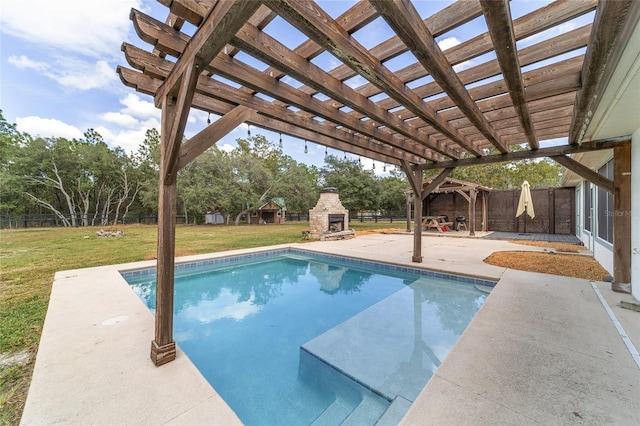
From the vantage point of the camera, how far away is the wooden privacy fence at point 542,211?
463 inches

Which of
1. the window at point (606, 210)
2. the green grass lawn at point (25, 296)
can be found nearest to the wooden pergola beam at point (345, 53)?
the green grass lawn at point (25, 296)

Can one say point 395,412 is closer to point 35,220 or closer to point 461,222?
point 461,222

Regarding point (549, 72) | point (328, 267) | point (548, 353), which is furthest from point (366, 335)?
point (328, 267)

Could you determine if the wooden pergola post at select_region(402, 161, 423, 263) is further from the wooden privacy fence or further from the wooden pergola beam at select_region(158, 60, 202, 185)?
the wooden privacy fence

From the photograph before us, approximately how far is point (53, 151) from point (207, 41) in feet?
86.1

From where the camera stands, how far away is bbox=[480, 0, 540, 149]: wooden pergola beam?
1.37 m

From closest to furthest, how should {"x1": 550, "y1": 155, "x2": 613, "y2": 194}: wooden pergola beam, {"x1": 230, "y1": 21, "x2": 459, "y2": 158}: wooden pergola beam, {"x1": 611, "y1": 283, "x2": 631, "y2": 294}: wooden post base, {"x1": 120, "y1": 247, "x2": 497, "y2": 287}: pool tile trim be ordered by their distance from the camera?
{"x1": 230, "y1": 21, "x2": 459, "y2": 158}: wooden pergola beam, {"x1": 611, "y1": 283, "x2": 631, "y2": 294}: wooden post base, {"x1": 550, "y1": 155, "x2": 613, "y2": 194}: wooden pergola beam, {"x1": 120, "y1": 247, "x2": 497, "y2": 287}: pool tile trim

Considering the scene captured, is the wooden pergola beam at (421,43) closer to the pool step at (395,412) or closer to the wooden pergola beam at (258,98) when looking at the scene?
the wooden pergola beam at (258,98)

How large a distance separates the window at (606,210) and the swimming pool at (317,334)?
297cm

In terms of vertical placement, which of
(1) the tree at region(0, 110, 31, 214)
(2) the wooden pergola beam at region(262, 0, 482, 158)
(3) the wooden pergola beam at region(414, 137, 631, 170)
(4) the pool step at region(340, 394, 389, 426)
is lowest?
(4) the pool step at region(340, 394, 389, 426)

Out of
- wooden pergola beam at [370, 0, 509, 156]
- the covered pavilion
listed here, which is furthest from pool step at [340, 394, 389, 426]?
the covered pavilion

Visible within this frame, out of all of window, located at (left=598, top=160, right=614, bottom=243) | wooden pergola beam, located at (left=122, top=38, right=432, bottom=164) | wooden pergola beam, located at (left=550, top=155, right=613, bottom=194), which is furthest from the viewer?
window, located at (left=598, top=160, right=614, bottom=243)

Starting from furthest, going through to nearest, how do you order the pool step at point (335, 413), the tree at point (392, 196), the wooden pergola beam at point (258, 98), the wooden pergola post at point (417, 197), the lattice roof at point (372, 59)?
the tree at point (392, 196)
the wooden pergola post at point (417, 197)
the wooden pergola beam at point (258, 98)
the pool step at point (335, 413)
the lattice roof at point (372, 59)

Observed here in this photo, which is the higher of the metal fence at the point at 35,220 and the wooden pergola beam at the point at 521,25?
the wooden pergola beam at the point at 521,25
